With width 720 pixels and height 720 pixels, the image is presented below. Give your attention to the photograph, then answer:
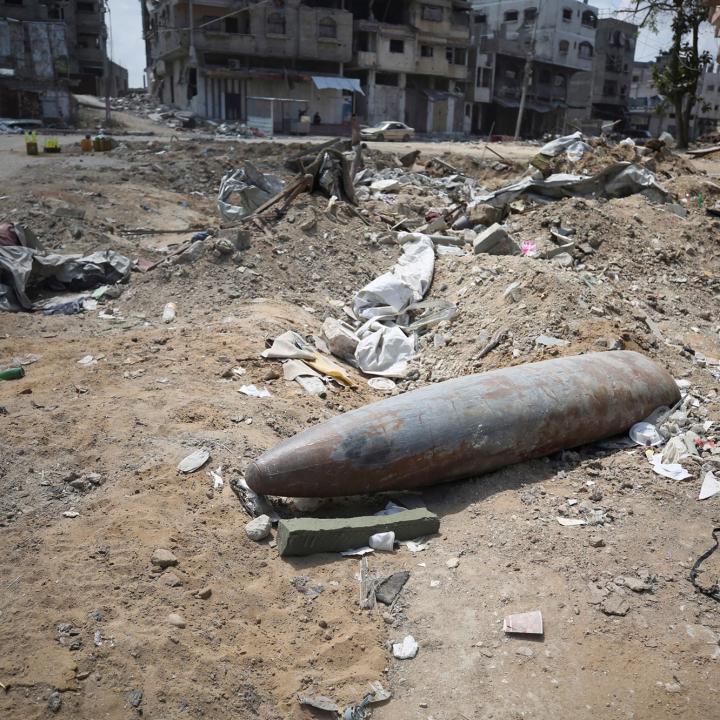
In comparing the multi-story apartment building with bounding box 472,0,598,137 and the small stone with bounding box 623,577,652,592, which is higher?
the multi-story apartment building with bounding box 472,0,598,137

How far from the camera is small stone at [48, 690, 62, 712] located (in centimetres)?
231

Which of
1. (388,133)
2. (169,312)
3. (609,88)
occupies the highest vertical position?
(609,88)

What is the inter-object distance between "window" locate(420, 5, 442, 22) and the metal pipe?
3530cm

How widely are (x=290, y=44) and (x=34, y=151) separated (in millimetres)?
19771

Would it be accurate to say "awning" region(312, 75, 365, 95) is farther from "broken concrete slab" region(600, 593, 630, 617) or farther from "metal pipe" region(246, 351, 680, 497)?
"broken concrete slab" region(600, 593, 630, 617)

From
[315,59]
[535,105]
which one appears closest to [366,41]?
[315,59]

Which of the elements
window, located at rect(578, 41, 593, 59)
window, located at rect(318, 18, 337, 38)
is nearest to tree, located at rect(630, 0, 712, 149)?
window, located at rect(318, 18, 337, 38)

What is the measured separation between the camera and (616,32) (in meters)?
47.9

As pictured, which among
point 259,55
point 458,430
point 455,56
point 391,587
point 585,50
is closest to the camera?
point 391,587

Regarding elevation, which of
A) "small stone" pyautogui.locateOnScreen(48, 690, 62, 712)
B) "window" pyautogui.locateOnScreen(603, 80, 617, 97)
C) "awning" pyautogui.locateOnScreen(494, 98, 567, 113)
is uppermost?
"window" pyautogui.locateOnScreen(603, 80, 617, 97)

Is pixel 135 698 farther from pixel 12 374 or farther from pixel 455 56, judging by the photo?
pixel 455 56

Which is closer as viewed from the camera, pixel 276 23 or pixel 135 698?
pixel 135 698

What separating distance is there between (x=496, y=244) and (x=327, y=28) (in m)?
28.9

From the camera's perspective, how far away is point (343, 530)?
3.35 m
